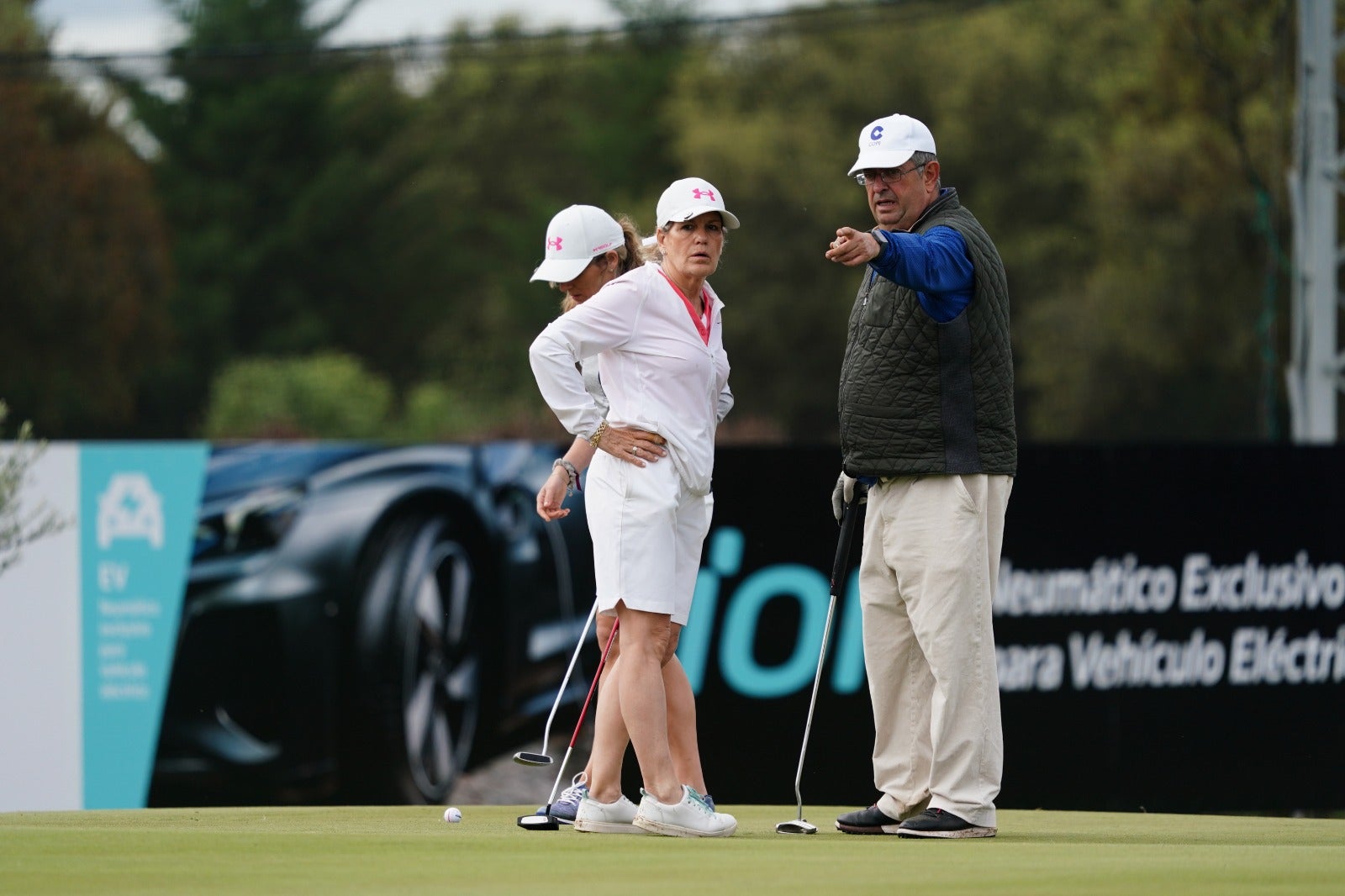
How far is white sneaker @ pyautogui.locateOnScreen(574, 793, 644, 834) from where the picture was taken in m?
5.52

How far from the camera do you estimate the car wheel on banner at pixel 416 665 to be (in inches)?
333

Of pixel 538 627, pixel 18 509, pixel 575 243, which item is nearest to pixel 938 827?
pixel 575 243

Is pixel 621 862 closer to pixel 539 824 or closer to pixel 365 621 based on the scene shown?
pixel 539 824

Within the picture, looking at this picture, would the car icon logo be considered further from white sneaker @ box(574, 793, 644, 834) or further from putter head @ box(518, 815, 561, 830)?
white sneaker @ box(574, 793, 644, 834)

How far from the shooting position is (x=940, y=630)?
561 centimetres

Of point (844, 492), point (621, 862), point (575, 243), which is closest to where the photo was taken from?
point (621, 862)

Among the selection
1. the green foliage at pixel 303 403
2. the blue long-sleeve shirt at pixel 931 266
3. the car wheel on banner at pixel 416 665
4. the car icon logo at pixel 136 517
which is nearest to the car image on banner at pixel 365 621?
the car wheel on banner at pixel 416 665

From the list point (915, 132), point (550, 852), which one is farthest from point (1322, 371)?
point (550, 852)

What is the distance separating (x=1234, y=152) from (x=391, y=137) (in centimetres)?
2317

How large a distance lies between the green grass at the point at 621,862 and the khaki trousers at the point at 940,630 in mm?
224

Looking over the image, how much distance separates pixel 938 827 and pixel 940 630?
0.51 m

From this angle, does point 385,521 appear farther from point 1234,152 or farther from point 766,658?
point 1234,152

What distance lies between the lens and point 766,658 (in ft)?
28.1

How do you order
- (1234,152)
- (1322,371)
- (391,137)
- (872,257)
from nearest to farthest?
(872,257), (1322,371), (1234,152), (391,137)
